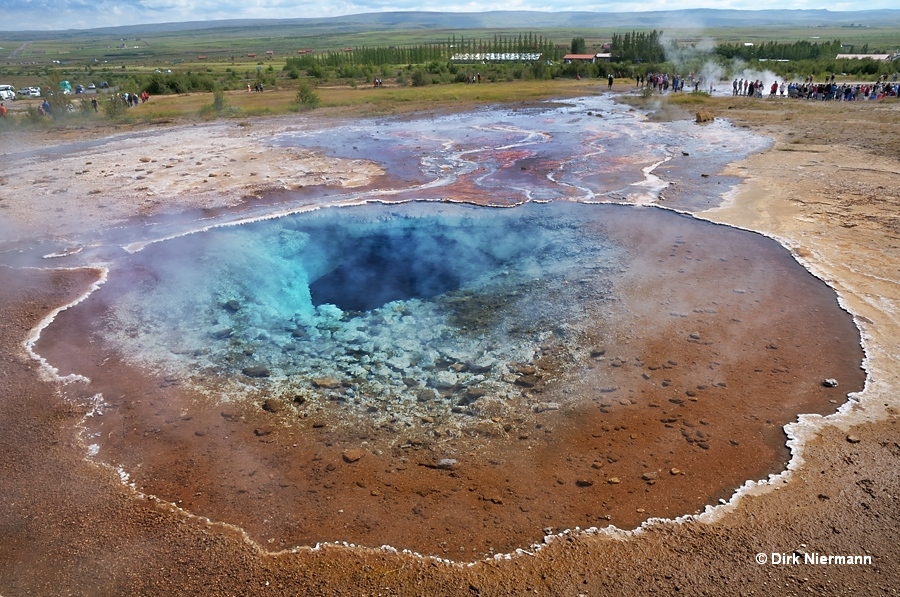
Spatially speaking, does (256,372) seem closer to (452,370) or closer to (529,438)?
(452,370)

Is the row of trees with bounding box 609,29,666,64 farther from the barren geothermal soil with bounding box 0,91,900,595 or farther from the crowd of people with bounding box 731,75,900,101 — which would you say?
the barren geothermal soil with bounding box 0,91,900,595

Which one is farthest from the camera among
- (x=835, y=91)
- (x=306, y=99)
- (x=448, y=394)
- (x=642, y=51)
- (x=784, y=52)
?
(x=784, y=52)

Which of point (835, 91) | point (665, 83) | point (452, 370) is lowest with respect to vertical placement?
point (452, 370)

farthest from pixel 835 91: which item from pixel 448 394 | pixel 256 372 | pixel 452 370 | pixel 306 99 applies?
pixel 256 372

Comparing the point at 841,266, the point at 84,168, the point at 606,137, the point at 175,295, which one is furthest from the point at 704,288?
the point at 84,168

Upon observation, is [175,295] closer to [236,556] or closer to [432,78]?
[236,556]

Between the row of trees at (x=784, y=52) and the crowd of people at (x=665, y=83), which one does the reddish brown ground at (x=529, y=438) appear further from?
the row of trees at (x=784, y=52)

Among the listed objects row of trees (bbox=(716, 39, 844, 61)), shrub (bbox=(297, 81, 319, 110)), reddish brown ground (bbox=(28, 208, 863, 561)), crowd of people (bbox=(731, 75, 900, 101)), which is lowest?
reddish brown ground (bbox=(28, 208, 863, 561))

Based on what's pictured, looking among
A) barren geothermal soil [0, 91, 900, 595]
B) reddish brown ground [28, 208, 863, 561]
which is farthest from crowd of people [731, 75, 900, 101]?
reddish brown ground [28, 208, 863, 561]
